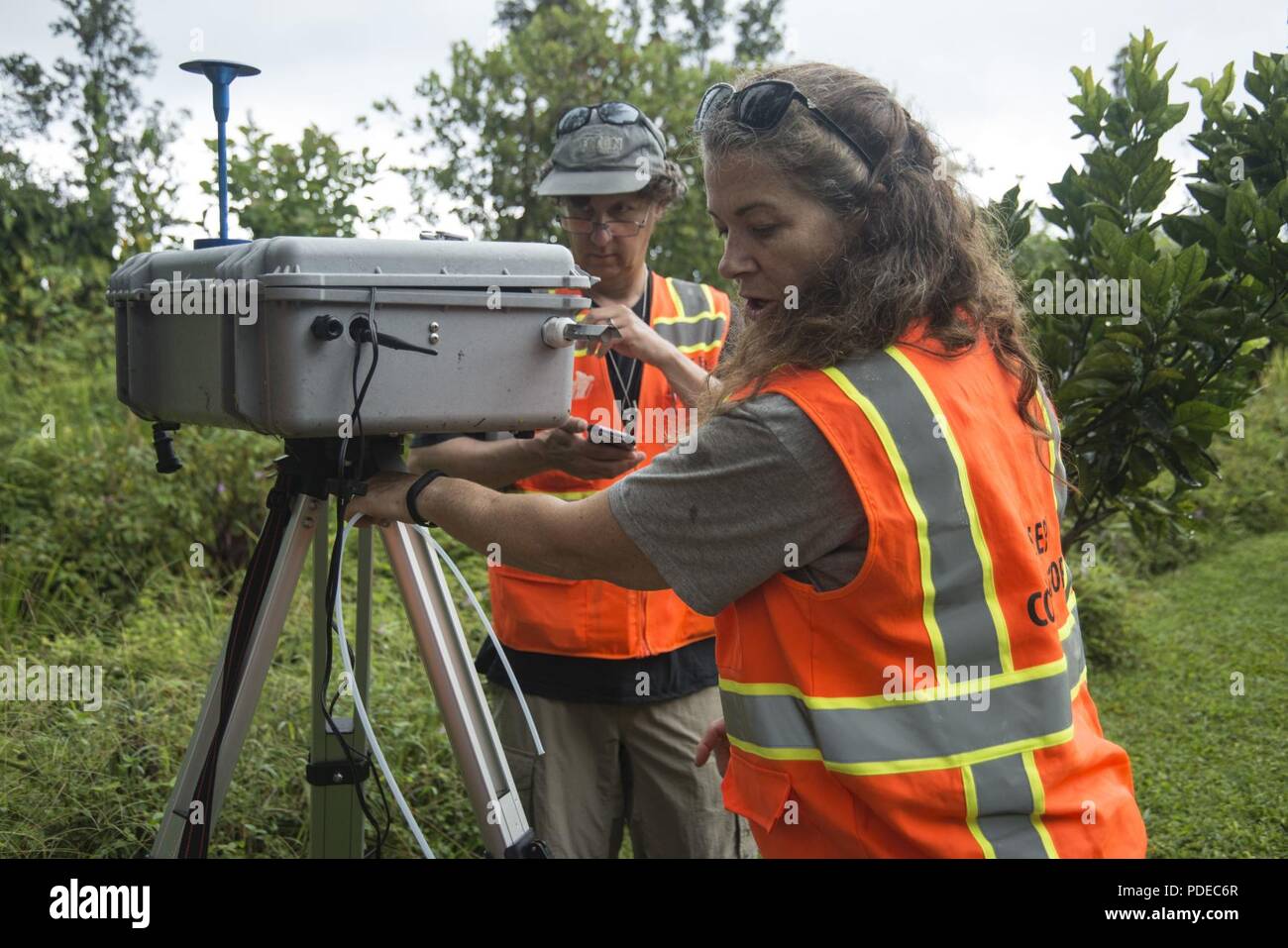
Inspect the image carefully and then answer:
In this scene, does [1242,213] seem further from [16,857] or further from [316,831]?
[16,857]

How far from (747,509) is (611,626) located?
3.41 ft

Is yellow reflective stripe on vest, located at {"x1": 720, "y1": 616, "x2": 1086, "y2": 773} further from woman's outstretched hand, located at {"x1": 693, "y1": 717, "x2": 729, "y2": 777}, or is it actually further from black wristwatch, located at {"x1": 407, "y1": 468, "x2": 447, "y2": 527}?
black wristwatch, located at {"x1": 407, "y1": 468, "x2": 447, "y2": 527}

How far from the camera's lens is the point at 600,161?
2.85 meters

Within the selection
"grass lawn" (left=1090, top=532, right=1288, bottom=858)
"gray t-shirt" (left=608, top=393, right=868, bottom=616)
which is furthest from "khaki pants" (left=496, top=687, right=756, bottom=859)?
"grass lawn" (left=1090, top=532, right=1288, bottom=858)

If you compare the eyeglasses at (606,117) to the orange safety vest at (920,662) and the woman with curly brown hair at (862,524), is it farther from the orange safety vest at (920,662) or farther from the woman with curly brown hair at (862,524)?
the orange safety vest at (920,662)

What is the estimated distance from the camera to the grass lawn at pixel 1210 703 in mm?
3799

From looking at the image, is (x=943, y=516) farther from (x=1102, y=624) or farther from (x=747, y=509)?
(x=1102, y=624)

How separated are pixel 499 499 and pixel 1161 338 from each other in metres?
1.72

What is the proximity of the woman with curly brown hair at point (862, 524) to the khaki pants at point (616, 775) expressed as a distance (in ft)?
2.90

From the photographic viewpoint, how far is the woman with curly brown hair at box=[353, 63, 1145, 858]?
1650 millimetres

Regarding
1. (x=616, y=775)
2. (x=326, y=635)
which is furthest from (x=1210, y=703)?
(x=326, y=635)

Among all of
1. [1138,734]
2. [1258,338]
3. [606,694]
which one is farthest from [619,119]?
[1138,734]

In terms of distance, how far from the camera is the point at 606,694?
270cm
